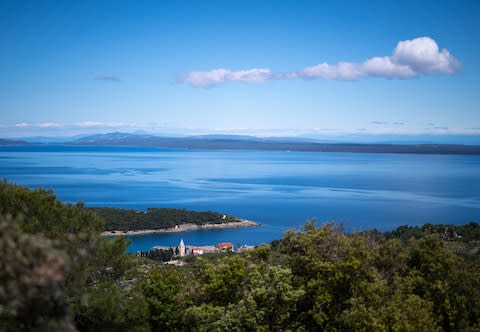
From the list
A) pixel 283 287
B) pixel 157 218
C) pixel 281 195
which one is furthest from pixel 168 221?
pixel 283 287

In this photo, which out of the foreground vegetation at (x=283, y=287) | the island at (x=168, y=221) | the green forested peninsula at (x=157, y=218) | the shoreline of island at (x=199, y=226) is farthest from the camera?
the shoreline of island at (x=199, y=226)

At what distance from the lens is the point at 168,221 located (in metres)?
63.7

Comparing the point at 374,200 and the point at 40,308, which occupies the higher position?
the point at 40,308

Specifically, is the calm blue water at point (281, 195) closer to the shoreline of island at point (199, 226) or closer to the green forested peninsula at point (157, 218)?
the shoreline of island at point (199, 226)

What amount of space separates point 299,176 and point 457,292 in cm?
11013

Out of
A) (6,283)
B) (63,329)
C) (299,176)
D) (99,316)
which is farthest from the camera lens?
(299,176)

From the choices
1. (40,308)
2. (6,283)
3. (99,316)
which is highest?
(6,283)

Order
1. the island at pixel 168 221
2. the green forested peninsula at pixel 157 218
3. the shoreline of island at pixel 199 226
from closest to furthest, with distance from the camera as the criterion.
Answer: the green forested peninsula at pixel 157 218 → the island at pixel 168 221 → the shoreline of island at pixel 199 226

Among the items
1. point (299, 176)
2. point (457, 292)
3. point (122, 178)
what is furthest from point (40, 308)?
point (299, 176)

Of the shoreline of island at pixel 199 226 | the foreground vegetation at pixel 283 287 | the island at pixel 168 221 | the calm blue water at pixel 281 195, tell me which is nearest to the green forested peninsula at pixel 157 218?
the island at pixel 168 221

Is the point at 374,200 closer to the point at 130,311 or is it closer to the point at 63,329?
the point at 130,311

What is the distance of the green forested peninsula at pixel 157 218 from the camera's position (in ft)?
199

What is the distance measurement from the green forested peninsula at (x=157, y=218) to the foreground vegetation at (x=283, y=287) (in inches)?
1952

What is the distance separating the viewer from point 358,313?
8.99m
